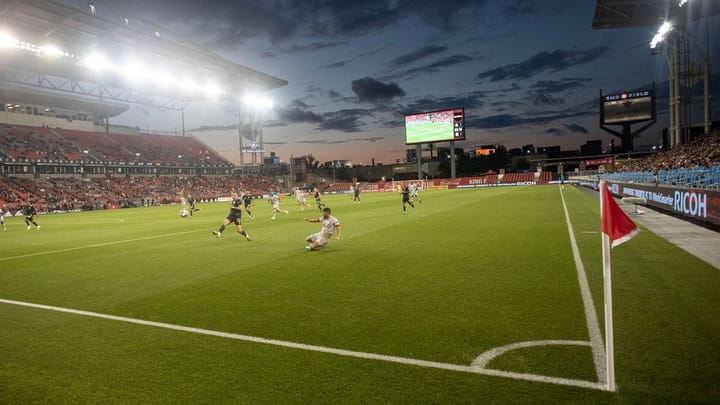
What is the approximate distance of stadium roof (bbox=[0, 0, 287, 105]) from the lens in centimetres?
3788

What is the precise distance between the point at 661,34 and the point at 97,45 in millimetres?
57130

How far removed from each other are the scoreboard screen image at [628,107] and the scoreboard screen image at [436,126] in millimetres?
25559

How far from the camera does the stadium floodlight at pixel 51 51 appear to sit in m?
43.3

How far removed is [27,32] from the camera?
40.4 metres

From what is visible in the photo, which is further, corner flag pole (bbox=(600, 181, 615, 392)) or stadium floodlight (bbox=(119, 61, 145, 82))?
stadium floodlight (bbox=(119, 61, 145, 82))

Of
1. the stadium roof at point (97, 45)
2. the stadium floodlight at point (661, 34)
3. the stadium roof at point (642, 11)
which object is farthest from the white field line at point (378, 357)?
the stadium floodlight at point (661, 34)

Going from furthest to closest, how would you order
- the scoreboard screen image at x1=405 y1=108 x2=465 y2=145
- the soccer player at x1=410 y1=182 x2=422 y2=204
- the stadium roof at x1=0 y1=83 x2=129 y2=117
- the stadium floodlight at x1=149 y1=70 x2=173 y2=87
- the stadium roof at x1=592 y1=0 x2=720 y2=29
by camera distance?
the scoreboard screen image at x1=405 y1=108 x2=465 y2=145 < the stadium roof at x1=0 y1=83 x2=129 y2=117 < the stadium floodlight at x1=149 y1=70 x2=173 y2=87 < the stadium roof at x1=592 y1=0 x2=720 y2=29 < the soccer player at x1=410 y1=182 x2=422 y2=204

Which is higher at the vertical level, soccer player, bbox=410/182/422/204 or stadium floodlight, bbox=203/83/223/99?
stadium floodlight, bbox=203/83/223/99

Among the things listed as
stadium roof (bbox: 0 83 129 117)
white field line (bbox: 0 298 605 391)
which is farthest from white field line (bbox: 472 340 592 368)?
stadium roof (bbox: 0 83 129 117)

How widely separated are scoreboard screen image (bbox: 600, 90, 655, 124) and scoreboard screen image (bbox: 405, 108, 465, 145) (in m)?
25.6

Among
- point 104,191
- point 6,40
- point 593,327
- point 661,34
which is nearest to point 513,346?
point 593,327

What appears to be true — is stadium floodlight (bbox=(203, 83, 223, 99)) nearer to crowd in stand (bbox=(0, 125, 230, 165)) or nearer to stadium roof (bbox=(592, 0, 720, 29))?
crowd in stand (bbox=(0, 125, 230, 165))

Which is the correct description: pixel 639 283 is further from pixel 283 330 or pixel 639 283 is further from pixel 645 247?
pixel 283 330

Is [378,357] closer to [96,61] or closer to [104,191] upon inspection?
[96,61]
